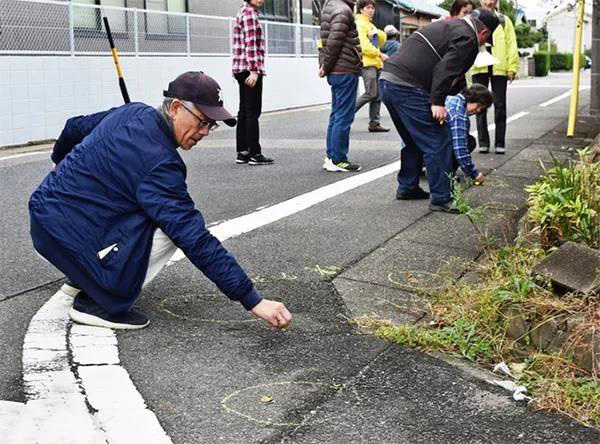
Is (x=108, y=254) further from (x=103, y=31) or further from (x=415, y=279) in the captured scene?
(x=103, y=31)

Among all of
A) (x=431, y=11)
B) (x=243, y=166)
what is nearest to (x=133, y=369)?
(x=243, y=166)

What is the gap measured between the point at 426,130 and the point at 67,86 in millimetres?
7401

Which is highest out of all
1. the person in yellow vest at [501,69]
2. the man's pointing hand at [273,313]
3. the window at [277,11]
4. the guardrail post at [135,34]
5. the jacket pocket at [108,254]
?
the window at [277,11]

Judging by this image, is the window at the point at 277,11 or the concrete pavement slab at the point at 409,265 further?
the window at the point at 277,11

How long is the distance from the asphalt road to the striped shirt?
0.68 m

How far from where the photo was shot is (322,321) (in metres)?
4.21

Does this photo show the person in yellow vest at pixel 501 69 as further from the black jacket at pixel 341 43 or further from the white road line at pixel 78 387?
the white road line at pixel 78 387

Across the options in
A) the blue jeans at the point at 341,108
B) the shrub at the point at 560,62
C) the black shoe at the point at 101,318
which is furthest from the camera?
the shrub at the point at 560,62

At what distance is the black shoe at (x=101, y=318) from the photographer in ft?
13.1

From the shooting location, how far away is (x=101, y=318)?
13.2 ft

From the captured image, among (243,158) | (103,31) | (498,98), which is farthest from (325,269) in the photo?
(103,31)

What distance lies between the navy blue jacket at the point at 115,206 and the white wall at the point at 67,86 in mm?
7727

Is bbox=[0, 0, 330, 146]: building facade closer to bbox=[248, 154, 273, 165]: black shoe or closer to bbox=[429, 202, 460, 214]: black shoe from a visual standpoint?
bbox=[248, 154, 273, 165]: black shoe

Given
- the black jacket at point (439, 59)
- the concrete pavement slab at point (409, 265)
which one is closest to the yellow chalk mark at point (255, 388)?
the concrete pavement slab at point (409, 265)
